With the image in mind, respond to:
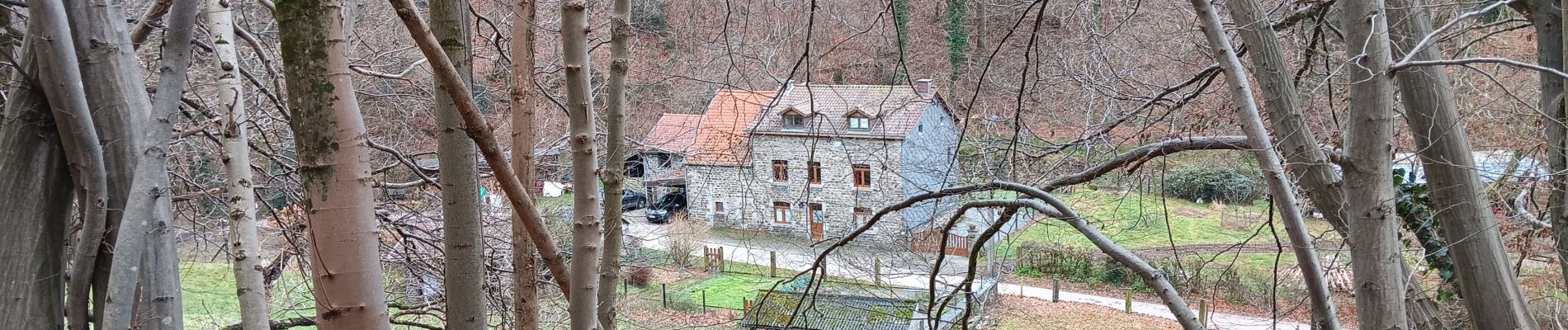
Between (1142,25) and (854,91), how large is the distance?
6.02 feet

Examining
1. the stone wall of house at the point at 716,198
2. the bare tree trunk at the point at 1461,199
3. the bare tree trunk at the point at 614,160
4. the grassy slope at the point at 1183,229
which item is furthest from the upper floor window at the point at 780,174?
the bare tree trunk at the point at 614,160

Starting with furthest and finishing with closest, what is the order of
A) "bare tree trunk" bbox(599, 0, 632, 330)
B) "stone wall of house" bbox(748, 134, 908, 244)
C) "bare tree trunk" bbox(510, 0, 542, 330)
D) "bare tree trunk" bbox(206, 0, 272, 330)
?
"stone wall of house" bbox(748, 134, 908, 244), "bare tree trunk" bbox(510, 0, 542, 330), "bare tree trunk" bbox(206, 0, 272, 330), "bare tree trunk" bbox(599, 0, 632, 330)

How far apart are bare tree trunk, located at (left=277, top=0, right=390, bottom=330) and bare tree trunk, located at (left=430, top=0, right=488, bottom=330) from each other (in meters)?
0.46

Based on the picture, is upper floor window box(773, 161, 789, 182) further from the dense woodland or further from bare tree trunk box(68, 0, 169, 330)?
bare tree trunk box(68, 0, 169, 330)

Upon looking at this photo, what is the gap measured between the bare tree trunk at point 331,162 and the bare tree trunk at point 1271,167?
6.20 ft

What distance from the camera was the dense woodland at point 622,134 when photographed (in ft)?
5.06

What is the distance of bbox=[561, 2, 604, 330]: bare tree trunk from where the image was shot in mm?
1524

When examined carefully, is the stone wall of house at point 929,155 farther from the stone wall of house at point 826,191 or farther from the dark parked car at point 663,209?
→ the dark parked car at point 663,209

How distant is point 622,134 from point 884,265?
361 centimetres

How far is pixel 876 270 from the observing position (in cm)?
510

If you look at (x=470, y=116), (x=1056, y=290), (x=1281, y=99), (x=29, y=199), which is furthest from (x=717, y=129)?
(x=1056, y=290)

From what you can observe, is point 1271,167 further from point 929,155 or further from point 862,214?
point 929,155

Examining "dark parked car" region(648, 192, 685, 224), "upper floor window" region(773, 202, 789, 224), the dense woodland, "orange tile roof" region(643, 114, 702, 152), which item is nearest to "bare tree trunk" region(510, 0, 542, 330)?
the dense woodland

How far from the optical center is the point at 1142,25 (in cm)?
512
